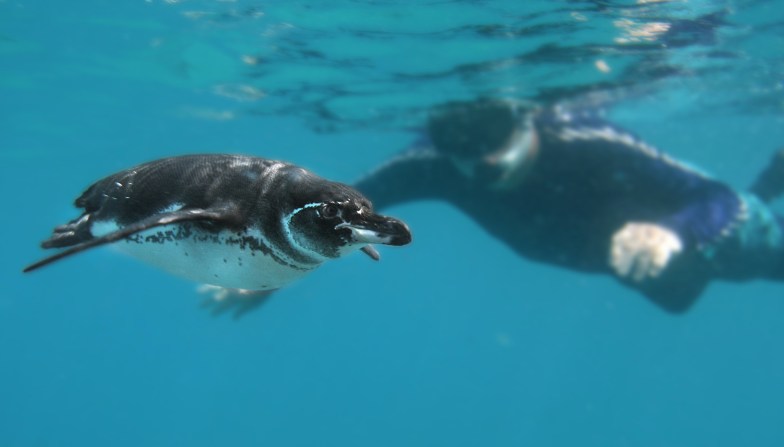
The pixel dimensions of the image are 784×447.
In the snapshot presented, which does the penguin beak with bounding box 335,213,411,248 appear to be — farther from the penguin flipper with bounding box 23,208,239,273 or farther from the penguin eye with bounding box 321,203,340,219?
the penguin flipper with bounding box 23,208,239,273

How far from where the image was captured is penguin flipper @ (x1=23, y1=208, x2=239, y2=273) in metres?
2.07

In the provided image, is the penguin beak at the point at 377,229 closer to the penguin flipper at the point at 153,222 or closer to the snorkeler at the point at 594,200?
the penguin flipper at the point at 153,222

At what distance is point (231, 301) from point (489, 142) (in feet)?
20.2

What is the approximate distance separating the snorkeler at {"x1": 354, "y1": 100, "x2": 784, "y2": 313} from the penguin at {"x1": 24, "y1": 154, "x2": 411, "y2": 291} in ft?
26.9

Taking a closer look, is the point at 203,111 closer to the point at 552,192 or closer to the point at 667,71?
the point at 552,192

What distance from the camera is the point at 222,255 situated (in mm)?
2416

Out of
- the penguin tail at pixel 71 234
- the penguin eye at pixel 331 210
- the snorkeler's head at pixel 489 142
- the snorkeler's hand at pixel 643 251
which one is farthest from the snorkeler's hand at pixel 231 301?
the snorkeler's hand at pixel 643 251

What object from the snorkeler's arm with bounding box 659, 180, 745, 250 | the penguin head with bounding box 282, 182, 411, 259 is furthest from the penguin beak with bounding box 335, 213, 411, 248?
the snorkeler's arm with bounding box 659, 180, 745, 250

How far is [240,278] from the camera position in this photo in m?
2.48

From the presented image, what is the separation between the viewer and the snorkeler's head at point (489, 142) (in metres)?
10.7

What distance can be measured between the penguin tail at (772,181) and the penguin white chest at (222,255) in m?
13.4

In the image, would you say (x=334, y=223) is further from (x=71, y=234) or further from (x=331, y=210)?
(x=71, y=234)

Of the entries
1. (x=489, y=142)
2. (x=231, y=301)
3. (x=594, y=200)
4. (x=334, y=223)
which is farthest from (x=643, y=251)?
(x=334, y=223)

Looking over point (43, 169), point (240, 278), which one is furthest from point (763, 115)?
point (43, 169)
